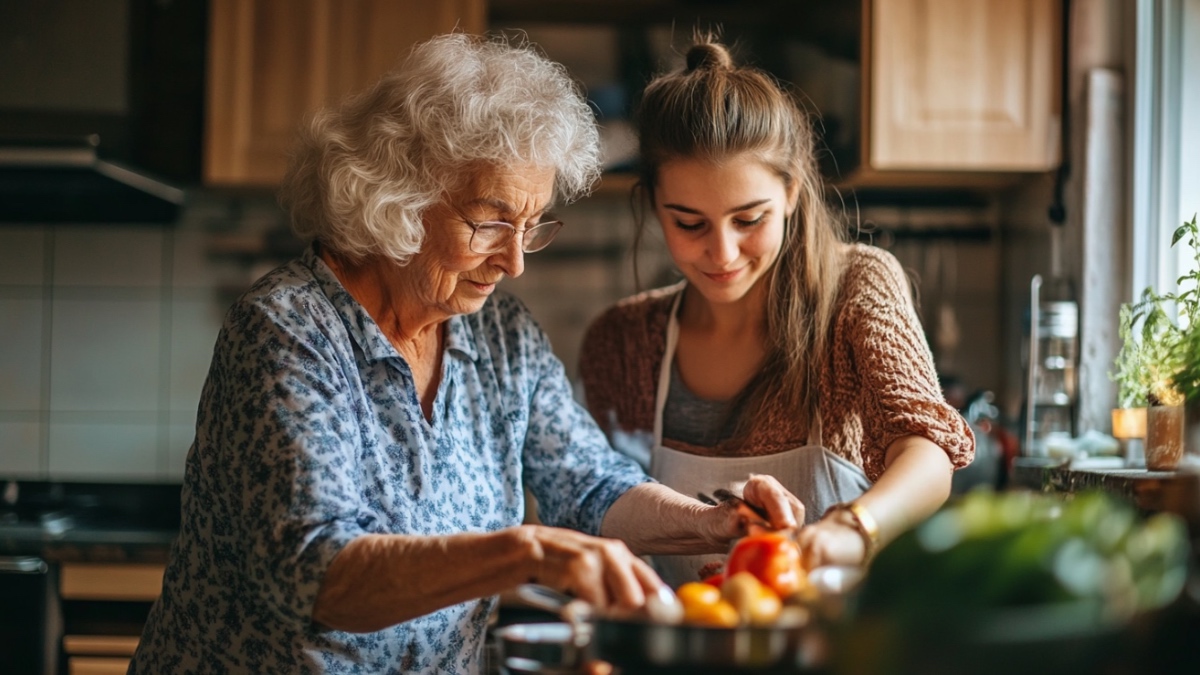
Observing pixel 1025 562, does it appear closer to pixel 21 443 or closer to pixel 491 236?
pixel 491 236

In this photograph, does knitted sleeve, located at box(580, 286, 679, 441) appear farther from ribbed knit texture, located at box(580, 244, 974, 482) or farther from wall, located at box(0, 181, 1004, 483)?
wall, located at box(0, 181, 1004, 483)

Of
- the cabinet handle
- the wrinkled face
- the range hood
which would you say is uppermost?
the range hood

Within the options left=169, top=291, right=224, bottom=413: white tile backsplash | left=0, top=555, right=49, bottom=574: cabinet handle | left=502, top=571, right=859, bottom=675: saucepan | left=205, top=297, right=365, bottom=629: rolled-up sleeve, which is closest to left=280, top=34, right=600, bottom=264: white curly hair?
left=205, top=297, right=365, bottom=629: rolled-up sleeve

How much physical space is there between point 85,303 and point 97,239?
17cm

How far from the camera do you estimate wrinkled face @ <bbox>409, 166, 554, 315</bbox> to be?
1.26 metres

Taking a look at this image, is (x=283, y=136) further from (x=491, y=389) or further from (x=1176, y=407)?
(x=1176, y=407)

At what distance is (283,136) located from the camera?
101 inches

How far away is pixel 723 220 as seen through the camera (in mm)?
1412

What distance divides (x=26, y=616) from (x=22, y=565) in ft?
0.34

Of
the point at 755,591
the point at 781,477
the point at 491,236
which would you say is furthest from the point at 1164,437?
the point at 491,236

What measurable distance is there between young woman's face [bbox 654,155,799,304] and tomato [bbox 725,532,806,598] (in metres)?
0.54

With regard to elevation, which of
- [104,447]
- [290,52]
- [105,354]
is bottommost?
[104,447]

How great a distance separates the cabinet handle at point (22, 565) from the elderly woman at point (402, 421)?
1135 mm

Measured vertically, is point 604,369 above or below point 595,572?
above
